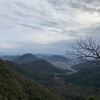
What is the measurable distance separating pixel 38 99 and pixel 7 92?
1428cm

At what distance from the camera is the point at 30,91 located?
67.1 metres

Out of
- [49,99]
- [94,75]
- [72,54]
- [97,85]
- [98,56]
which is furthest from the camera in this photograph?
[94,75]

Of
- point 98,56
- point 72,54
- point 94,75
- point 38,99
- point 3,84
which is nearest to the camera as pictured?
point 98,56

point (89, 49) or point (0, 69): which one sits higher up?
point (89, 49)

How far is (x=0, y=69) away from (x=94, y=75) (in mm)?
121793

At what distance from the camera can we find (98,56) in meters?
12.8

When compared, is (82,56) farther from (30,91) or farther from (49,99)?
(49,99)

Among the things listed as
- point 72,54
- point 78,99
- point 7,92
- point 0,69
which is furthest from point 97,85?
point 72,54

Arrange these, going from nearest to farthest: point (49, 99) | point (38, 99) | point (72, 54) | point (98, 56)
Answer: point (98, 56) → point (72, 54) → point (38, 99) → point (49, 99)

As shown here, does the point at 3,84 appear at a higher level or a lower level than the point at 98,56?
lower

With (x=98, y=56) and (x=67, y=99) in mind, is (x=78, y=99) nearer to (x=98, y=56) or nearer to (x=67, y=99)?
(x=67, y=99)

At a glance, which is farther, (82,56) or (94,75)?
(94,75)

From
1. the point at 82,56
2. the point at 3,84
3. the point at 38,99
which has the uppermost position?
the point at 82,56

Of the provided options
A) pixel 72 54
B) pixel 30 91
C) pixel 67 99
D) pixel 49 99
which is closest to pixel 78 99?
pixel 67 99
